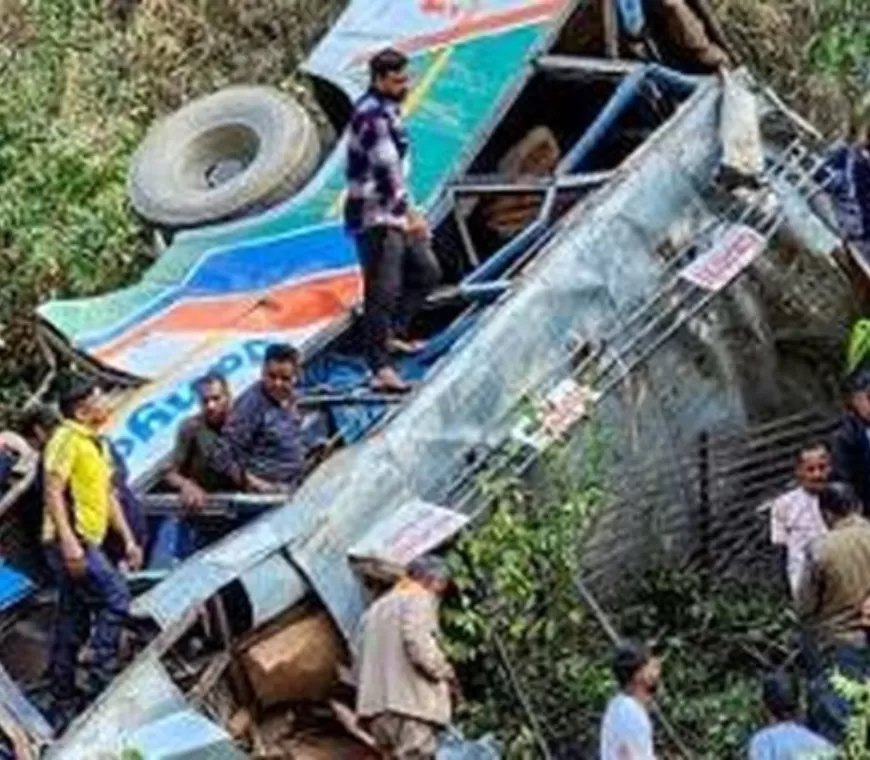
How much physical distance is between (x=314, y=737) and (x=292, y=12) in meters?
6.96

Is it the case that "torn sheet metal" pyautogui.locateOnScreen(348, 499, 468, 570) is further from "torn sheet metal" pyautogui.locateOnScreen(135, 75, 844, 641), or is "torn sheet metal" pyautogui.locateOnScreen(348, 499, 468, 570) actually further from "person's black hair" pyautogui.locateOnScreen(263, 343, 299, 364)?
"person's black hair" pyautogui.locateOnScreen(263, 343, 299, 364)

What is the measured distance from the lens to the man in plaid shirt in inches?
416

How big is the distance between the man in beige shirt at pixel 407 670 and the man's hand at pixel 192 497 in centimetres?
107

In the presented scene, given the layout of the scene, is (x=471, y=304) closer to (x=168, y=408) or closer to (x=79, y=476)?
(x=168, y=408)

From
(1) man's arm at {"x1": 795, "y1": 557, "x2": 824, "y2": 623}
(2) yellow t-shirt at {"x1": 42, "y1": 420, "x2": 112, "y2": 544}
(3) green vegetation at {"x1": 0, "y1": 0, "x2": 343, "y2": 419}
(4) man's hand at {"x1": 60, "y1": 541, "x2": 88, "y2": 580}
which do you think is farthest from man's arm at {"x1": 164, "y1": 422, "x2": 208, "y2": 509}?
(3) green vegetation at {"x1": 0, "y1": 0, "x2": 343, "y2": 419}

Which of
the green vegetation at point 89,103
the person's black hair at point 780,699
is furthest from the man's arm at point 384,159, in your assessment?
the green vegetation at point 89,103

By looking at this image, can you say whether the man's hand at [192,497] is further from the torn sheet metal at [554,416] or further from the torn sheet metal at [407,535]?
the torn sheet metal at [554,416]

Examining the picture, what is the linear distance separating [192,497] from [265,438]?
0.33 metres

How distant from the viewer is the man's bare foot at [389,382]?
10617 millimetres

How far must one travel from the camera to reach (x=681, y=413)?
10.9m

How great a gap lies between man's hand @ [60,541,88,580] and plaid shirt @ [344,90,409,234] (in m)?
1.77

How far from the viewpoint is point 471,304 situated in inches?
437

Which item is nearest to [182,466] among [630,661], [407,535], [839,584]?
[407,535]

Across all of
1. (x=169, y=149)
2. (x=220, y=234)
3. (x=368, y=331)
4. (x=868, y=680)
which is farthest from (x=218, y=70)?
(x=868, y=680)
